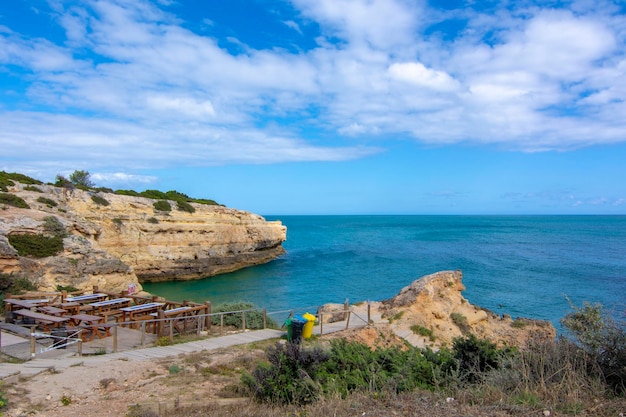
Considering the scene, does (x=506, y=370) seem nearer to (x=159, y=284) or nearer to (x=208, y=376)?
(x=208, y=376)

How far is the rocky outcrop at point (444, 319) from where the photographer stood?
1688 centimetres

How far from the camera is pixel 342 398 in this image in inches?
250

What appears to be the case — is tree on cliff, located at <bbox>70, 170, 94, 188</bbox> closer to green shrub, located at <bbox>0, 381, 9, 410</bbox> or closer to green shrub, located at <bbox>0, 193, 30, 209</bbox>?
green shrub, located at <bbox>0, 193, 30, 209</bbox>

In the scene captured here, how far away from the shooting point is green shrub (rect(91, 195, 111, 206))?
Answer: 117 feet

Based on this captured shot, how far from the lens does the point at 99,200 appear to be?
118ft

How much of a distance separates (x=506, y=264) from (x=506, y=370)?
44.6 m

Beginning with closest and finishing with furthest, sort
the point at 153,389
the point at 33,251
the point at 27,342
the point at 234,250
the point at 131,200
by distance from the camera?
the point at 153,389 → the point at 27,342 → the point at 33,251 → the point at 131,200 → the point at 234,250

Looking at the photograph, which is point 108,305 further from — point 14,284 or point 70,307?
point 14,284

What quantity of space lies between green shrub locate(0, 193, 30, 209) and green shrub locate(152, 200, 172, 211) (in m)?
12.7

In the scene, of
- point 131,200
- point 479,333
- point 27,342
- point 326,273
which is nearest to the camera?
point 27,342

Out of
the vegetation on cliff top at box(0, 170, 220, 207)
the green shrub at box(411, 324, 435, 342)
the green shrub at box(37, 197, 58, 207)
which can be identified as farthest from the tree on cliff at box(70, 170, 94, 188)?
the green shrub at box(411, 324, 435, 342)

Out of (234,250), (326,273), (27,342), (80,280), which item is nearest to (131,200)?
(234,250)

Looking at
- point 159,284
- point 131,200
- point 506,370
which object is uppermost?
point 131,200

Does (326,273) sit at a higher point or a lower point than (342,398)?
lower
